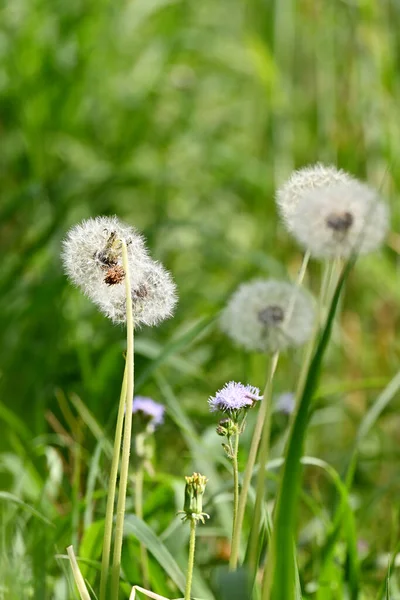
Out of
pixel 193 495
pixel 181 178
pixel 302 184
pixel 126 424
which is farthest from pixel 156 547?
pixel 181 178

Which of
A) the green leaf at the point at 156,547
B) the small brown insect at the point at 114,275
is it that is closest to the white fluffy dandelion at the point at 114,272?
the small brown insect at the point at 114,275

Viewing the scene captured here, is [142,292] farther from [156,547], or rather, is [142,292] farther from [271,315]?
[156,547]

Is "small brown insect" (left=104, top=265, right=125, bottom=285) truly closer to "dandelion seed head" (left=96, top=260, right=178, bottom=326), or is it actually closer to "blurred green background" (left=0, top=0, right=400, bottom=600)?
"dandelion seed head" (left=96, top=260, right=178, bottom=326)

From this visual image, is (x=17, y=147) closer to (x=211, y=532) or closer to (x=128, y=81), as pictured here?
(x=128, y=81)

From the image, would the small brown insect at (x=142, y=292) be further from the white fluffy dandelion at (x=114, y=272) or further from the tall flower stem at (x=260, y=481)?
the tall flower stem at (x=260, y=481)

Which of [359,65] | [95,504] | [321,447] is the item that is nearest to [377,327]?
[321,447]
